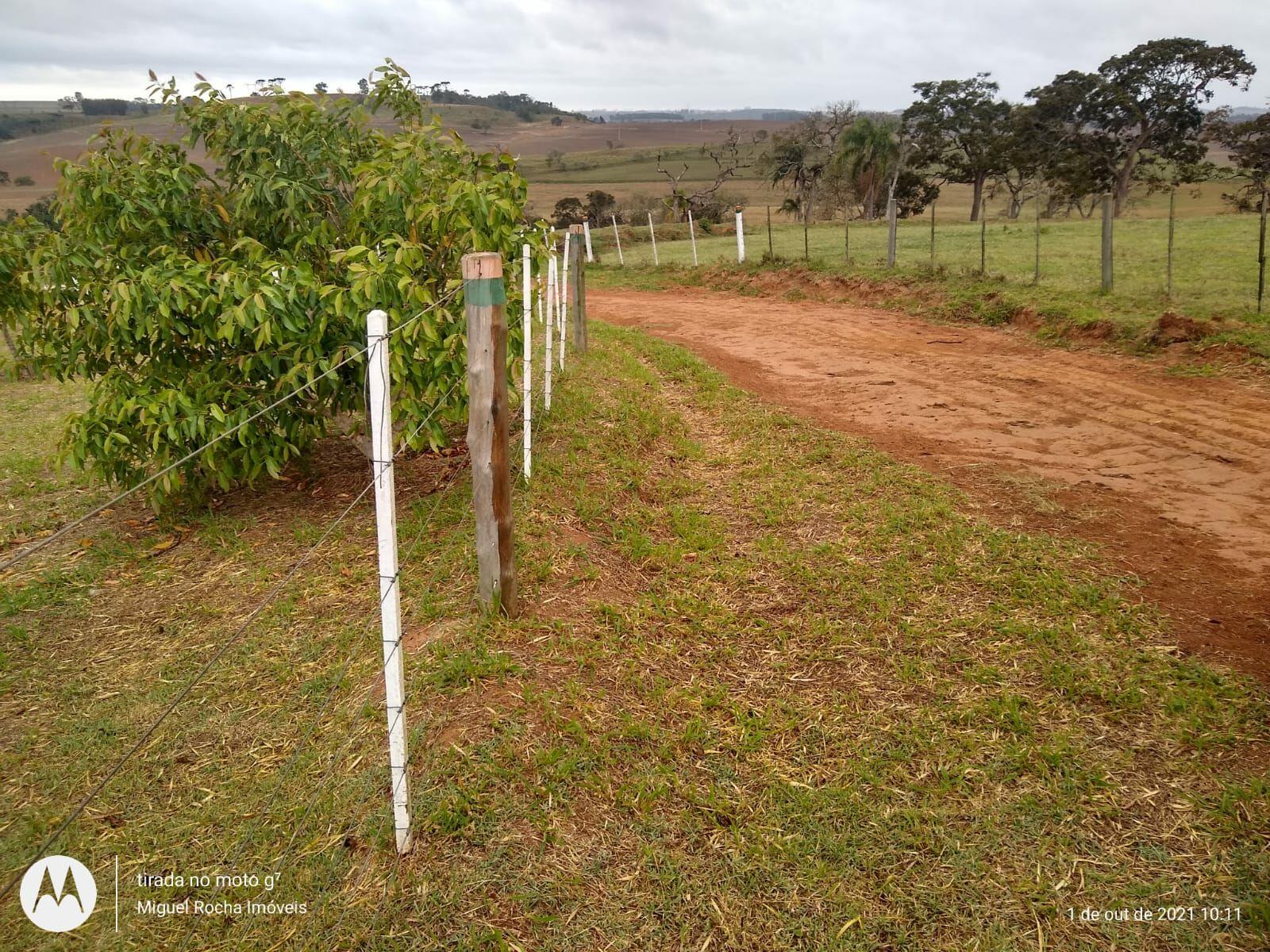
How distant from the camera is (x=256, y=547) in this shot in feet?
17.6

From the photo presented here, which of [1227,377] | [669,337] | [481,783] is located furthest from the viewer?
[669,337]

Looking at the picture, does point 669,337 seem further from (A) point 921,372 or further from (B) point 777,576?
(B) point 777,576

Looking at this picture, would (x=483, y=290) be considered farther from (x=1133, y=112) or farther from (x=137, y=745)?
(x=1133, y=112)

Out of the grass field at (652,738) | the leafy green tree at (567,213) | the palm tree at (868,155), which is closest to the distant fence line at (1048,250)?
the palm tree at (868,155)

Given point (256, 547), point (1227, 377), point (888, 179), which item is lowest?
point (256, 547)

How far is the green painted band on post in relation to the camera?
3719mm

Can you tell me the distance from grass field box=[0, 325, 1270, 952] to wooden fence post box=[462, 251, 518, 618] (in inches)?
24.1

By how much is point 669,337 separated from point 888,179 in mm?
28668

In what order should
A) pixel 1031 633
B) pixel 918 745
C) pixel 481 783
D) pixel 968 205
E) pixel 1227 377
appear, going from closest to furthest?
pixel 481 783
pixel 918 745
pixel 1031 633
pixel 1227 377
pixel 968 205

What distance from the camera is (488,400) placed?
3842 mm

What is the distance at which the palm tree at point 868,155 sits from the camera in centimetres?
3475

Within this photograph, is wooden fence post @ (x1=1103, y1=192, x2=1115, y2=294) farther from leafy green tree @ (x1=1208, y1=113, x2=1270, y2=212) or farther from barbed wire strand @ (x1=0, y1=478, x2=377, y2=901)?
leafy green tree @ (x1=1208, y1=113, x2=1270, y2=212)

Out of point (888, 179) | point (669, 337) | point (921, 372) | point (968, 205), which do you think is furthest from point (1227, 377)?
point (968, 205)

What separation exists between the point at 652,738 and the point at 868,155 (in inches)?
1438
